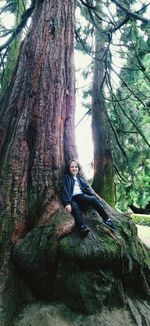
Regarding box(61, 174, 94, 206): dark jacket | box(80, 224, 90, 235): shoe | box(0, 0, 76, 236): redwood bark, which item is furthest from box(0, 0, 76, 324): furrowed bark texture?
box(80, 224, 90, 235): shoe

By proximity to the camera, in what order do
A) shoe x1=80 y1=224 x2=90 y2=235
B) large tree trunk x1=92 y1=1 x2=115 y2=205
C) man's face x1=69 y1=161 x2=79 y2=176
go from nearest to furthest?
shoe x1=80 y1=224 x2=90 y2=235 < man's face x1=69 y1=161 x2=79 y2=176 < large tree trunk x1=92 y1=1 x2=115 y2=205

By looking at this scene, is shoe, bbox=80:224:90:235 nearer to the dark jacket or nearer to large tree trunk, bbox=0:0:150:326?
large tree trunk, bbox=0:0:150:326

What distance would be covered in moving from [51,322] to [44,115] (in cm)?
252

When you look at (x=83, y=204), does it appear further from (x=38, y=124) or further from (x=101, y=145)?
(x=101, y=145)

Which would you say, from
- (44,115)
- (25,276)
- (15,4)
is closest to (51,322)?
(25,276)

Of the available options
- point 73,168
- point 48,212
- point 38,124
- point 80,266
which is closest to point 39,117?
point 38,124

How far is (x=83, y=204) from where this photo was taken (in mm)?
3834

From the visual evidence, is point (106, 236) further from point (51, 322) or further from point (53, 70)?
point (53, 70)

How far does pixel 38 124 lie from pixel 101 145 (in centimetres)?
399

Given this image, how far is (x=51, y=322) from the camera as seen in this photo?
117 inches

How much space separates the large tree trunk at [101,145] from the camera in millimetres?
7605

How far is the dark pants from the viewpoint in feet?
11.7

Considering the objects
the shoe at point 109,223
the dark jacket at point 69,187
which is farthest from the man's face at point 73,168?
the shoe at point 109,223

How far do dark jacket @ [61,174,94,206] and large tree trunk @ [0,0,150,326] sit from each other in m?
0.13
